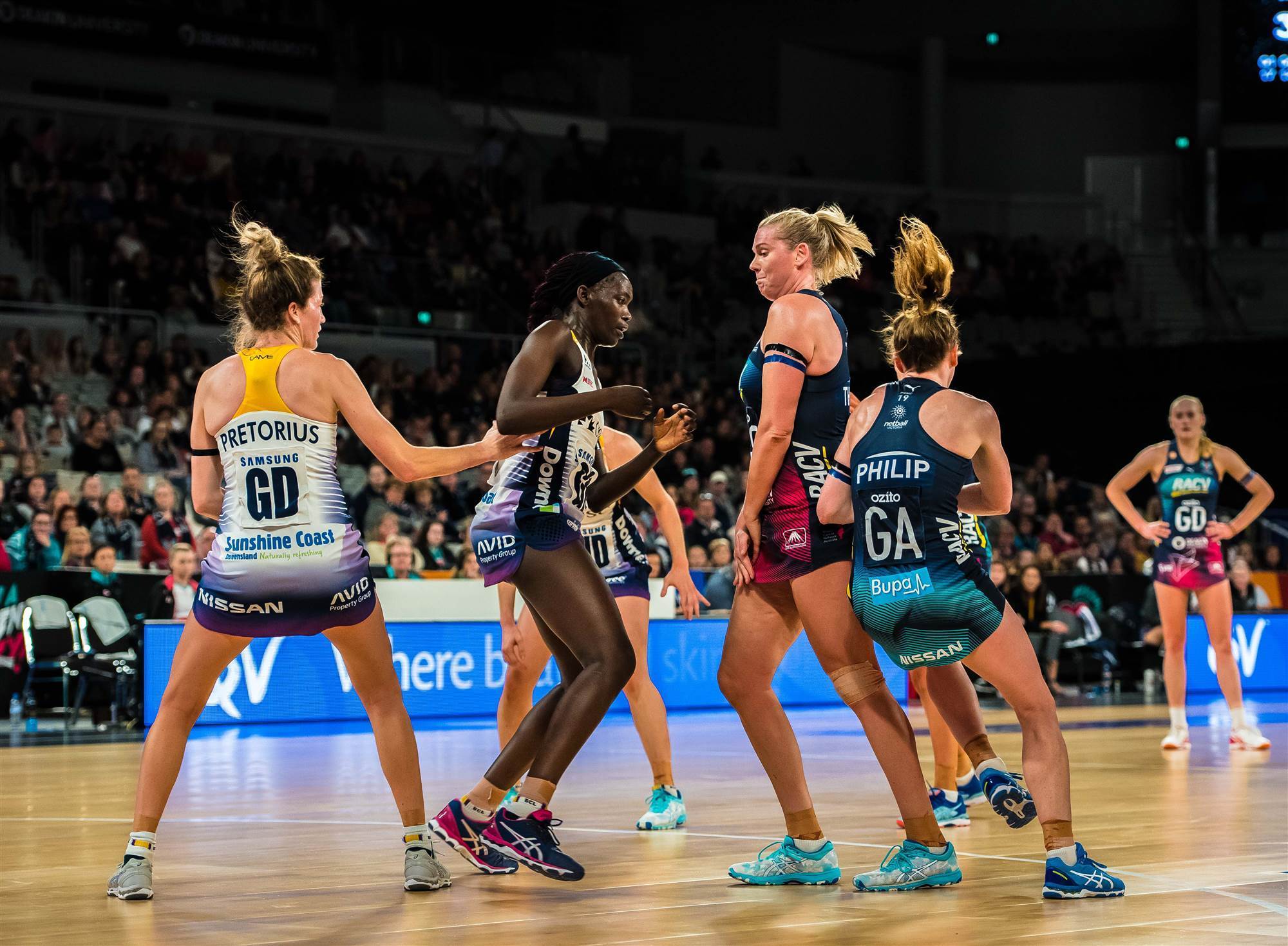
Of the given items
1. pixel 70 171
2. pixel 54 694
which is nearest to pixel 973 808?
pixel 54 694

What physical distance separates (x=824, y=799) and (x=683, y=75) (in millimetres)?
26210

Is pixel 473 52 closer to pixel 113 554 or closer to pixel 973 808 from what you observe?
pixel 113 554

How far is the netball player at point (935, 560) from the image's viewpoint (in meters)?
5.19

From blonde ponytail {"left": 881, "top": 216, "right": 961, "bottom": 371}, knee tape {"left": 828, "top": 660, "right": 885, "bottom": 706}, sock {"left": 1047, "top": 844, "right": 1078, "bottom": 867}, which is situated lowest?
sock {"left": 1047, "top": 844, "right": 1078, "bottom": 867}

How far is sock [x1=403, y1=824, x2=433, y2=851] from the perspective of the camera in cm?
547

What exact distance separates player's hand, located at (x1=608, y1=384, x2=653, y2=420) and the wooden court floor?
1.60 m

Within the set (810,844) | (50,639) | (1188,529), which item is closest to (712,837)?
(810,844)

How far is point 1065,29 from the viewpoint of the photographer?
32.3m

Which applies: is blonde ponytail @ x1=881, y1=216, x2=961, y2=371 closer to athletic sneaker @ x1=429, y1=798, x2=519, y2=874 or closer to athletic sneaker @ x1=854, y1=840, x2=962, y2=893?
athletic sneaker @ x1=854, y1=840, x2=962, y2=893

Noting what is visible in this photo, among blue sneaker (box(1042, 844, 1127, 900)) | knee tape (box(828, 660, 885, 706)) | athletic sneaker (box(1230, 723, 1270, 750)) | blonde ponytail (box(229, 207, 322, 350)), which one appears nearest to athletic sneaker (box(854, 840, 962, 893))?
blue sneaker (box(1042, 844, 1127, 900))

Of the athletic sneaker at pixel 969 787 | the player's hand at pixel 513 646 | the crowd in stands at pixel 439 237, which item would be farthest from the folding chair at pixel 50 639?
the athletic sneaker at pixel 969 787

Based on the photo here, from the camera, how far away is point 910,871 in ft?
17.6

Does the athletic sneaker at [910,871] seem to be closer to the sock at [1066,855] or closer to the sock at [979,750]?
the sock at [1066,855]

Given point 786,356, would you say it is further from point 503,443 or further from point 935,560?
point 503,443
